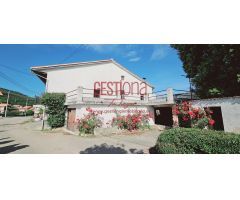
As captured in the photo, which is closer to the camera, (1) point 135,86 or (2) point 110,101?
(2) point 110,101

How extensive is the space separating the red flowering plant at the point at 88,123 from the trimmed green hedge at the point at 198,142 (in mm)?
6009

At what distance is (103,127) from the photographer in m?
11.5

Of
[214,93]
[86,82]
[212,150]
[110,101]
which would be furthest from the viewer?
[86,82]

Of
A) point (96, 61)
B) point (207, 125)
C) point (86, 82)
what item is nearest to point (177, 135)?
point (207, 125)

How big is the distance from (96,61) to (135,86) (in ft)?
19.9

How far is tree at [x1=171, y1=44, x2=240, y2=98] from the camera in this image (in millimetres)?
8864

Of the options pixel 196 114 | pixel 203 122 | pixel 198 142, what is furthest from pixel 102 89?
pixel 198 142

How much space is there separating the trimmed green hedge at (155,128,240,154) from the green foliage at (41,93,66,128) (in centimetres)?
980

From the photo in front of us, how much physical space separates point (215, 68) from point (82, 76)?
12372 millimetres

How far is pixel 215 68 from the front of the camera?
10008 millimetres

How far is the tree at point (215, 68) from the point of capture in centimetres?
886

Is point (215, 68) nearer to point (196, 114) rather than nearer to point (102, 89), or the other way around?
point (196, 114)
